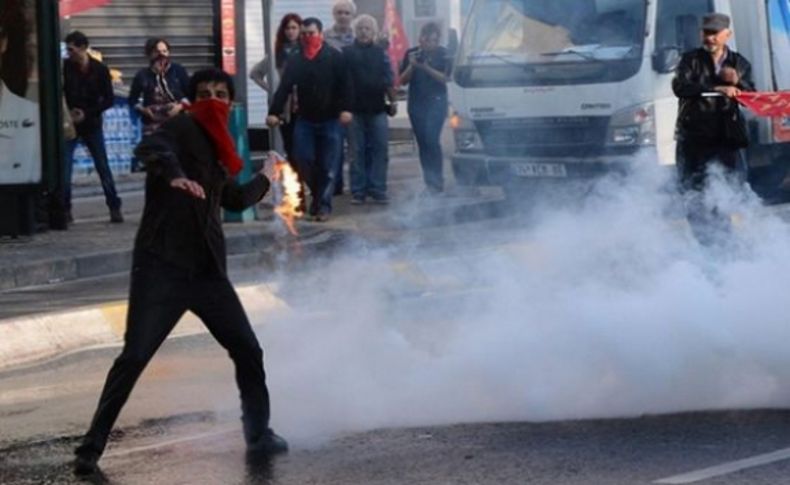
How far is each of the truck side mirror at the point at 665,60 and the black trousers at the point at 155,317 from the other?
923cm

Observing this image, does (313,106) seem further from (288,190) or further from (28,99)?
(288,190)

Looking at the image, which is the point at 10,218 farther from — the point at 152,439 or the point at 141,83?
the point at 152,439

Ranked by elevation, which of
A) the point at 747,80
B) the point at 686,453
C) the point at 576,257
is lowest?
the point at 686,453

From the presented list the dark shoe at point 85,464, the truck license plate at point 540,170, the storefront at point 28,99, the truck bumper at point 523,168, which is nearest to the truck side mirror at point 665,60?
the truck bumper at point 523,168

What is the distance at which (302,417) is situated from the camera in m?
8.80

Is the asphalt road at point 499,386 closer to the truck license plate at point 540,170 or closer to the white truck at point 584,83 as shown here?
the truck license plate at point 540,170

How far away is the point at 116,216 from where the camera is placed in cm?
1705

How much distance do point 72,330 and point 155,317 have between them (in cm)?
405

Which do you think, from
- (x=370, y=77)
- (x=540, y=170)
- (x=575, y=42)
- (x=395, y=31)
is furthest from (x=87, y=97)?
(x=395, y=31)

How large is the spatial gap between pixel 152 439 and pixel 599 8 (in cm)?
920

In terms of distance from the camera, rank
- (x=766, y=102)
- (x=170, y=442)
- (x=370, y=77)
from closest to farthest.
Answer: (x=170, y=442) < (x=766, y=102) < (x=370, y=77)

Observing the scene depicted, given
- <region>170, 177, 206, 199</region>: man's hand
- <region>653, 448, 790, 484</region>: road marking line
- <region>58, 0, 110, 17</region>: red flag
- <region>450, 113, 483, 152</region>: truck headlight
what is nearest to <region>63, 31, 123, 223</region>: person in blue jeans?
<region>450, 113, 483, 152</region>: truck headlight

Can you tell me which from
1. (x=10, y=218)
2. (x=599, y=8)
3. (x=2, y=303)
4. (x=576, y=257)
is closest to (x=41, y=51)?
(x=10, y=218)

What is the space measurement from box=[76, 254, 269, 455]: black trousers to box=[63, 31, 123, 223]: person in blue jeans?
28.7 feet
